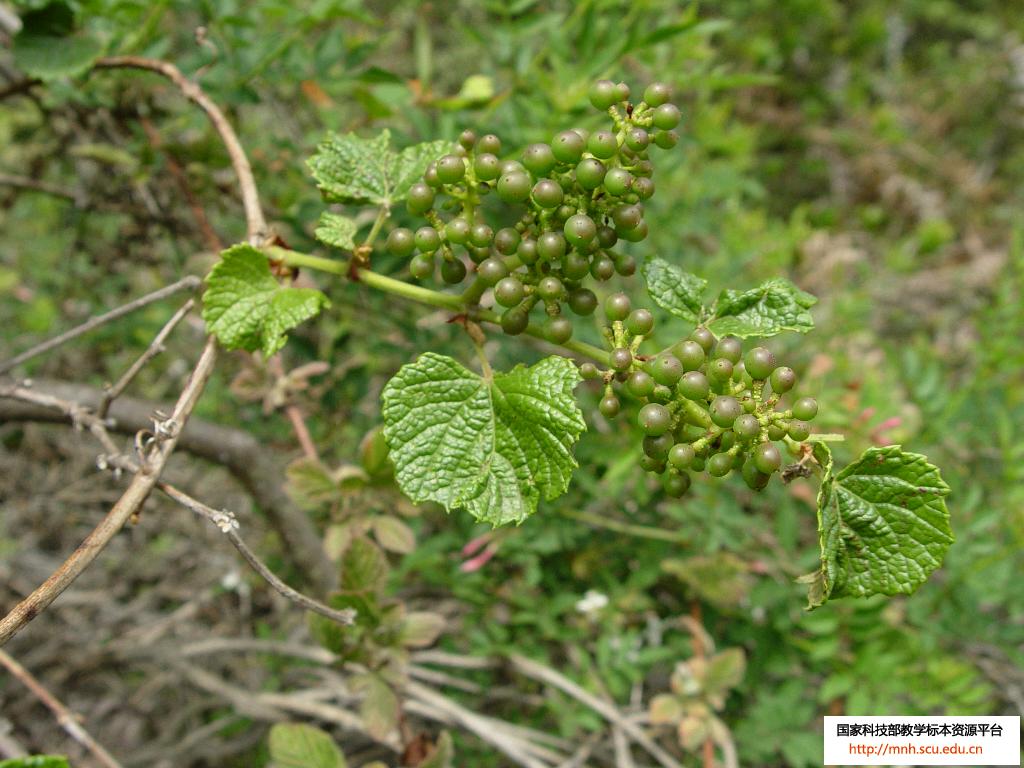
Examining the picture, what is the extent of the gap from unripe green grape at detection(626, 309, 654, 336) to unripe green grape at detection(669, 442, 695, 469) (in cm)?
11

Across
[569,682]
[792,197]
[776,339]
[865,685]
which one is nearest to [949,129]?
[792,197]

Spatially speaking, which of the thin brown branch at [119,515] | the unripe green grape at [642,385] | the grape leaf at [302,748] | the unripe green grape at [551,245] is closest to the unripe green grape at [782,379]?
the unripe green grape at [642,385]

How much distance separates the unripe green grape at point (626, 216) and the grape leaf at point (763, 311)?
0.40 feet

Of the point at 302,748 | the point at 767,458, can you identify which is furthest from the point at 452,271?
the point at 302,748

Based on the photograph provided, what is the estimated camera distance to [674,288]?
764 mm

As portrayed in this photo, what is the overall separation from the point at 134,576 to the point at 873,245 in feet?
9.74

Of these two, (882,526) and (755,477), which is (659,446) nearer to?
(755,477)

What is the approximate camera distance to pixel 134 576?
6.20ft

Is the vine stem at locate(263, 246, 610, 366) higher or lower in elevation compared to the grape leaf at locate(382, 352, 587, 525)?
higher

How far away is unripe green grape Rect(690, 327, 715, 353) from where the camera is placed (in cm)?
67

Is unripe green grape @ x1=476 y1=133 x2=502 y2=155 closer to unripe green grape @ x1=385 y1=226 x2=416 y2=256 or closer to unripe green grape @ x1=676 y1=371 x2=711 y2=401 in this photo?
unripe green grape @ x1=385 y1=226 x2=416 y2=256

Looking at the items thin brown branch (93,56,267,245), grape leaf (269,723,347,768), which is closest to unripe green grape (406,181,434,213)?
thin brown branch (93,56,267,245)

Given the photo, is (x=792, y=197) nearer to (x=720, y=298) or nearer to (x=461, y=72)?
(x=461, y=72)

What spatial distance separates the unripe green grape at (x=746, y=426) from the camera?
609 millimetres
